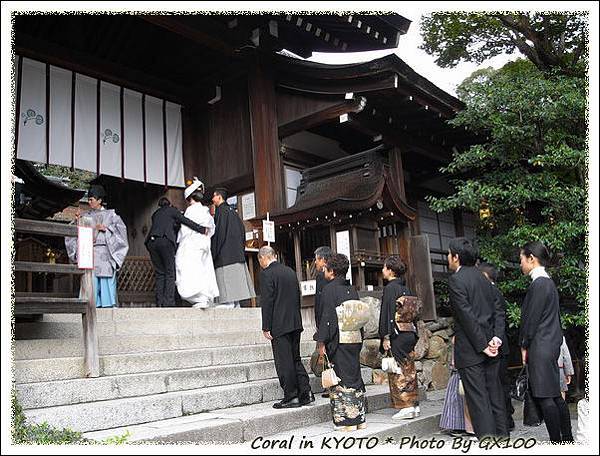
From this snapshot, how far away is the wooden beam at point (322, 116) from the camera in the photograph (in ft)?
33.3

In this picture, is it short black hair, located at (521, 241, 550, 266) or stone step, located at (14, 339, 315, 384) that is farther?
short black hair, located at (521, 241, 550, 266)

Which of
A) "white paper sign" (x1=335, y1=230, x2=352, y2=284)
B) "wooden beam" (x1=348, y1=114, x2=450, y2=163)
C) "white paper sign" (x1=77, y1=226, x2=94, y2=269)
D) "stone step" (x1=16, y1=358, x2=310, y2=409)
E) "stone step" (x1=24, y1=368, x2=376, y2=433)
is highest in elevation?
"wooden beam" (x1=348, y1=114, x2=450, y2=163)

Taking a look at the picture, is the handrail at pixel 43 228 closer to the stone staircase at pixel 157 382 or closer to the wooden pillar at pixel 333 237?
the stone staircase at pixel 157 382

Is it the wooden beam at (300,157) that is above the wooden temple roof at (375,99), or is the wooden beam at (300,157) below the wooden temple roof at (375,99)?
below

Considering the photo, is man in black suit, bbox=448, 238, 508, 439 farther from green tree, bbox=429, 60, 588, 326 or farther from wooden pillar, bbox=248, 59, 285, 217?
wooden pillar, bbox=248, 59, 285, 217

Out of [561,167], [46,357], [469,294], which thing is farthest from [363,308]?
[561,167]

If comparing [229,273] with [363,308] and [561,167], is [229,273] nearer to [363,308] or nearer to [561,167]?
[363,308]

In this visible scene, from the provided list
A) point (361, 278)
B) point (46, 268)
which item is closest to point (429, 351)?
point (361, 278)

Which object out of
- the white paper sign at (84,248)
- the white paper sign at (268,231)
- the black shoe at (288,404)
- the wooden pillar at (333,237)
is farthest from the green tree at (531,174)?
the white paper sign at (84,248)

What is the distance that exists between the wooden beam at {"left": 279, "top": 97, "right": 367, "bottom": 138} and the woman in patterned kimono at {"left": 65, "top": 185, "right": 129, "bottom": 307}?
3.94m

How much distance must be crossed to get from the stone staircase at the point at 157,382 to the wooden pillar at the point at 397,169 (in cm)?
472

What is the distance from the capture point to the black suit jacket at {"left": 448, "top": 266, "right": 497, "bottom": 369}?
17.1 ft

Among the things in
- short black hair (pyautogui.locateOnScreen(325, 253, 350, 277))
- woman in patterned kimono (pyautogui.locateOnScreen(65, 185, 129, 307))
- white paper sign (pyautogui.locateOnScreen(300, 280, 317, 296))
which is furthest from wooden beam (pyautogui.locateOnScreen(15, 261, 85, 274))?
white paper sign (pyautogui.locateOnScreen(300, 280, 317, 296))

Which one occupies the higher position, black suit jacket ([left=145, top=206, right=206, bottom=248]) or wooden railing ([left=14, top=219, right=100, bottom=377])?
black suit jacket ([left=145, top=206, right=206, bottom=248])
